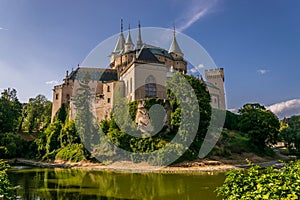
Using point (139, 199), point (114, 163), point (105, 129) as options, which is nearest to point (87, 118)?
point (105, 129)

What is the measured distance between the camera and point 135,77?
113 feet

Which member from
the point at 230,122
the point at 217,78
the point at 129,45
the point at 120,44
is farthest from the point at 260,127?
the point at 120,44

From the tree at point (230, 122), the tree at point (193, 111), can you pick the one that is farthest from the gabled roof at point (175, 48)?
the tree at point (193, 111)

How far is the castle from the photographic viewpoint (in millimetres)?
34969

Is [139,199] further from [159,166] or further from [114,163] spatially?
[114,163]

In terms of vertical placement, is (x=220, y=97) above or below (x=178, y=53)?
below

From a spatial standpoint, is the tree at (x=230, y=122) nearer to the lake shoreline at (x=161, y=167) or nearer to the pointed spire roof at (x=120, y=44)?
the lake shoreline at (x=161, y=167)

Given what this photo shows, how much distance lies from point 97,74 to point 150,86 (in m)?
15.7

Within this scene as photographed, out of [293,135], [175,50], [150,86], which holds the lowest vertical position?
[293,135]

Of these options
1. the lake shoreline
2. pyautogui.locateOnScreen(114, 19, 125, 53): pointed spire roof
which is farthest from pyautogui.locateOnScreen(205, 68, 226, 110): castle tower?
the lake shoreline

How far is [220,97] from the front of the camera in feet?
170

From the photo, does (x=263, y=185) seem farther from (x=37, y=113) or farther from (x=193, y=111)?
(x=37, y=113)

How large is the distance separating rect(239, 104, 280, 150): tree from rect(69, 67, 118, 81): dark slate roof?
24.9 meters

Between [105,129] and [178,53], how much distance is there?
31950 mm
